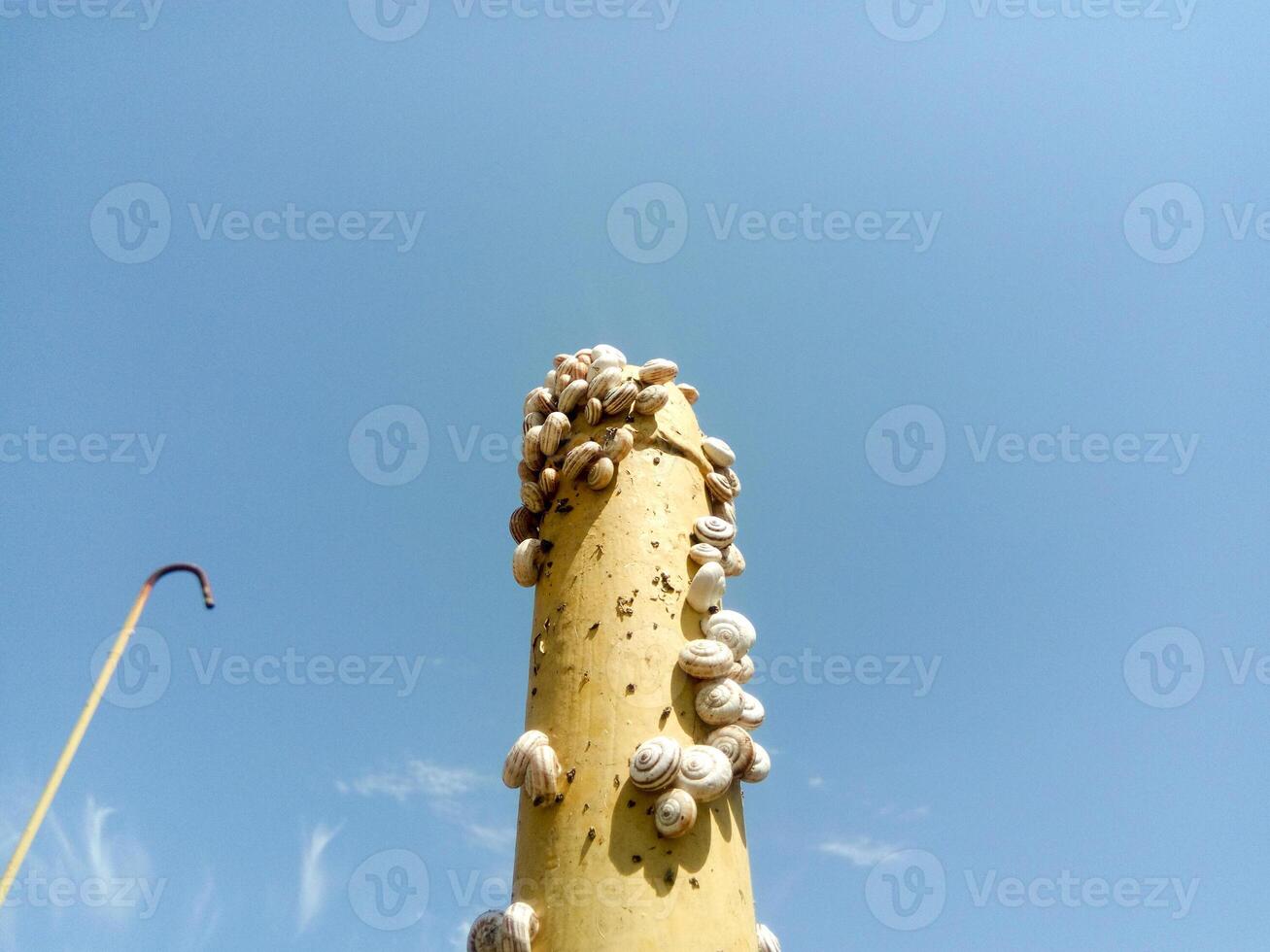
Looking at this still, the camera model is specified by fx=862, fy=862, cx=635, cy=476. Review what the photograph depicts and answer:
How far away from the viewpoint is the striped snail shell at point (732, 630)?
6539 mm

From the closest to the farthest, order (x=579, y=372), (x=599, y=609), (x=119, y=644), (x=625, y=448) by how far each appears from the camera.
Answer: (x=119, y=644), (x=599, y=609), (x=625, y=448), (x=579, y=372)

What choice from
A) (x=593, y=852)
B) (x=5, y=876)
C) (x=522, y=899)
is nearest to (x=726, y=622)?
(x=593, y=852)

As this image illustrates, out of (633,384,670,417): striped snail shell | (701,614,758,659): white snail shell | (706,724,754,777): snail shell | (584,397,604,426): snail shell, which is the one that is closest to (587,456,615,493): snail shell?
(584,397,604,426): snail shell

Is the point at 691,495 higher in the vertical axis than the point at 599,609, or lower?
higher

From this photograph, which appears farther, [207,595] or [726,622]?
[726,622]

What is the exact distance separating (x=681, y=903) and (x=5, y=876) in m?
3.56

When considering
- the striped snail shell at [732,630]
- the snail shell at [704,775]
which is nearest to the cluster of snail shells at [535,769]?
the snail shell at [704,775]

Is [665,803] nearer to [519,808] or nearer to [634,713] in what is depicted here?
[634,713]

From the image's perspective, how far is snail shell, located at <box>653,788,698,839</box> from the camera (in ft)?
17.7

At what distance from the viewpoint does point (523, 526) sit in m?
7.67

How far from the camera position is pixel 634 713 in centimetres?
598

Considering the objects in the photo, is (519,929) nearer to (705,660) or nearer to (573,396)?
(705,660)

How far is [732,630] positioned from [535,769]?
1.80 metres

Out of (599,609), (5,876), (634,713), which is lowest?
(5,876)
